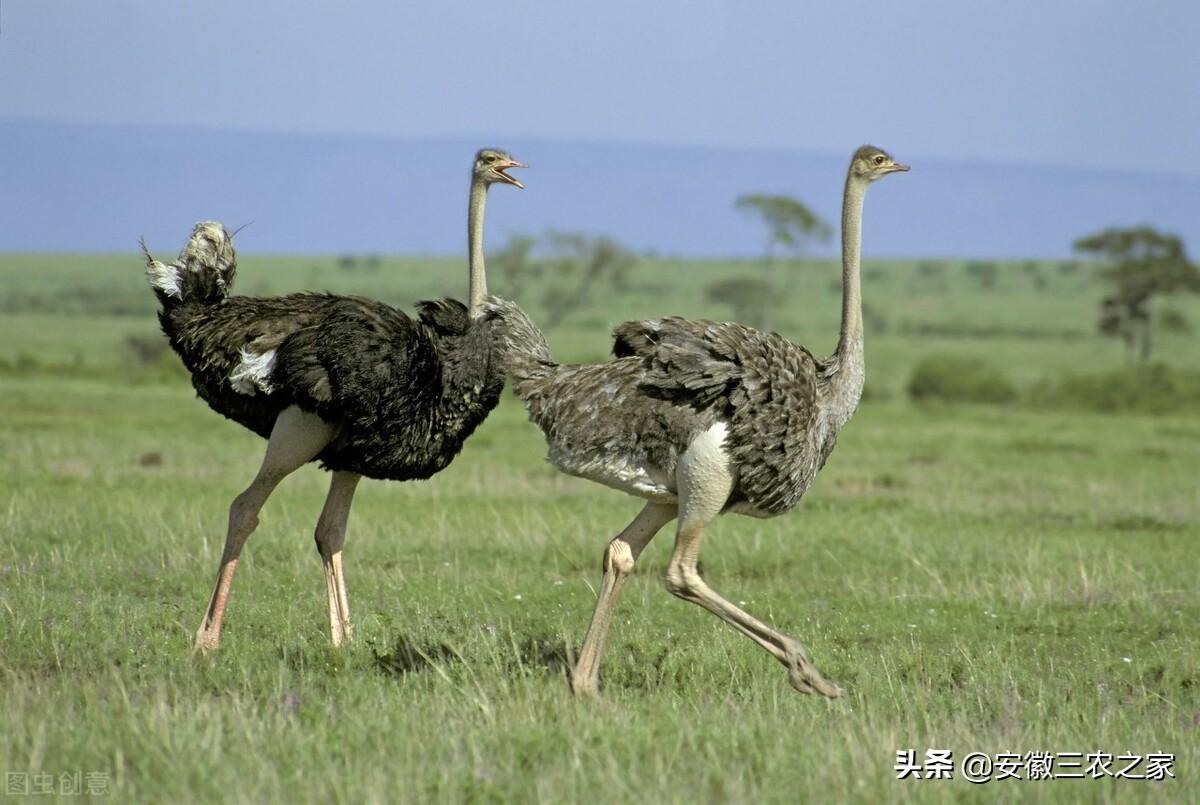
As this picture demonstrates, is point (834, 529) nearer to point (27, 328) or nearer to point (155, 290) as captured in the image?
point (155, 290)

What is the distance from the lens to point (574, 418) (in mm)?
6062

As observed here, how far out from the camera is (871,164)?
→ 6.75 meters

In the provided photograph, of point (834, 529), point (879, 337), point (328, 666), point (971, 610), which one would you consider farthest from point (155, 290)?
point (879, 337)

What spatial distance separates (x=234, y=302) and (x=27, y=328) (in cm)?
3996

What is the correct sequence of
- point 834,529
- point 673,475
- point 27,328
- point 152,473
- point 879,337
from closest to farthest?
point 673,475
point 834,529
point 152,473
point 27,328
point 879,337

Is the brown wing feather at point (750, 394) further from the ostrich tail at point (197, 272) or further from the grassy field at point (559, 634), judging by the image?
the ostrich tail at point (197, 272)

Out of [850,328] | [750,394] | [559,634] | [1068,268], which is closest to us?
[750,394]

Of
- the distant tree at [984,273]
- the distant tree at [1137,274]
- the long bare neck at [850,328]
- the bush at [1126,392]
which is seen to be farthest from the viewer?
the distant tree at [984,273]

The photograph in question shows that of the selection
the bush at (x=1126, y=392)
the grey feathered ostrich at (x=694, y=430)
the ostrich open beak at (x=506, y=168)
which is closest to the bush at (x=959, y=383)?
the bush at (x=1126, y=392)

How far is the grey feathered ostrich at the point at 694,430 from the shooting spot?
5.92 metres

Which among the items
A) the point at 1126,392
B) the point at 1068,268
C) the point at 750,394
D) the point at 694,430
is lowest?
the point at 1126,392

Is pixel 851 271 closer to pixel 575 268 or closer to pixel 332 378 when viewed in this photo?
pixel 332 378

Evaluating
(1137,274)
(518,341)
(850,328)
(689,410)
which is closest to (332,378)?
(518,341)

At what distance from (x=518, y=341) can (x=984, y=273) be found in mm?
71135
